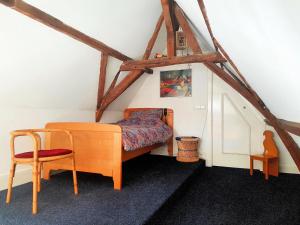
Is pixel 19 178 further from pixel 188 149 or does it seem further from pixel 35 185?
pixel 188 149

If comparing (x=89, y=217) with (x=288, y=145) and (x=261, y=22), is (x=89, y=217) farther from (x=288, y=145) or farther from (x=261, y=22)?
(x=288, y=145)

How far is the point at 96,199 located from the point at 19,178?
1197 mm

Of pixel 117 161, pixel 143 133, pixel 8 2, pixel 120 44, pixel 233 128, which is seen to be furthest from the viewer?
pixel 233 128

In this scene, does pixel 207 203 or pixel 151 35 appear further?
pixel 151 35

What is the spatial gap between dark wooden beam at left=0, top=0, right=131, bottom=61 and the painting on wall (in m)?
1.70

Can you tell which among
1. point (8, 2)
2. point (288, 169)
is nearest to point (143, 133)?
point (8, 2)

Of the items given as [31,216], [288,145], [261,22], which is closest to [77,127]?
[31,216]

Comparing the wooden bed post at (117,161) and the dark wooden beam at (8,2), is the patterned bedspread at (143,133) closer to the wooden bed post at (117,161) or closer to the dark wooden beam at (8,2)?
the wooden bed post at (117,161)

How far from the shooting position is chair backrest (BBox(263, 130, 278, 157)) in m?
3.52

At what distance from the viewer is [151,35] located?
12.5 feet

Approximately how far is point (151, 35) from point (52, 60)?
1.83m

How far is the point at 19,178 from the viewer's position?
2.76m

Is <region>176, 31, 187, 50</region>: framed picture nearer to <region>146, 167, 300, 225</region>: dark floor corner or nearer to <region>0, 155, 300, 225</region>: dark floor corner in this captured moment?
<region>0, 155, 300, 225</region>: dark floor corner

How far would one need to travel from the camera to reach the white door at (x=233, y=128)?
3.86 metres
